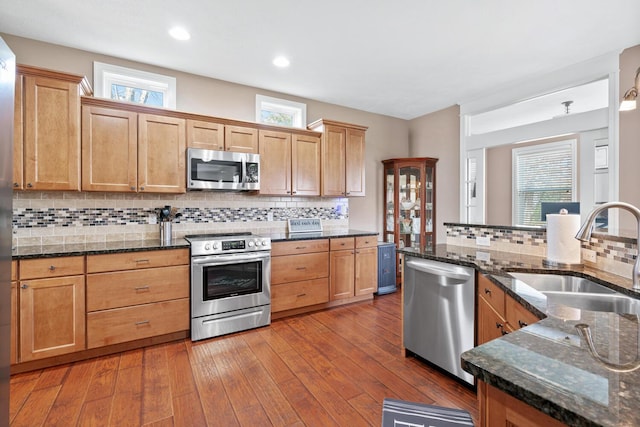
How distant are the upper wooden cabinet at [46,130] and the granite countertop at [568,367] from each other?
3.29m

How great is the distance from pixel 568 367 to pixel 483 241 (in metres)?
A: 2.09

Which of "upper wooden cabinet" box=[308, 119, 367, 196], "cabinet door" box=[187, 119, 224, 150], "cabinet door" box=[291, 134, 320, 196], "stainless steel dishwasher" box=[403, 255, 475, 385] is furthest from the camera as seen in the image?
"upper wooden cabinet" box=[308, 119, 367, 196]

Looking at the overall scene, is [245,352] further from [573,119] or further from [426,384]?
[573,119]

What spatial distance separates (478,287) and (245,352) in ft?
6.46

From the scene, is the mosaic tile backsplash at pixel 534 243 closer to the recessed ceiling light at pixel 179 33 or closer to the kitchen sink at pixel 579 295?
the kitchen sink at pixel 579 295

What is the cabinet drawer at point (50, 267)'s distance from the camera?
2.23 meters

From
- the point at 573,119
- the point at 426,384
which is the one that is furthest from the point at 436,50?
the point at 426,384

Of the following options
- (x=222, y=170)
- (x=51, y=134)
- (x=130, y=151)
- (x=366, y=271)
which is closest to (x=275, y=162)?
(x=222, y=170)

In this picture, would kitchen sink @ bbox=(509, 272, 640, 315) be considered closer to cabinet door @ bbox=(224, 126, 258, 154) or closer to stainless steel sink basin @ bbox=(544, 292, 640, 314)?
stainless steel sink basin @ bbox=(544, 292, 640, 314)

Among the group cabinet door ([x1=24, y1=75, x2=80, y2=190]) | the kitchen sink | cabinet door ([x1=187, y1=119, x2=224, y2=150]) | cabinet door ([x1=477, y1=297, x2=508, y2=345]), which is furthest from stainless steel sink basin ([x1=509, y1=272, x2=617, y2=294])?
cabinet door ([x1=24, y1=75, x2=80, y2=190])

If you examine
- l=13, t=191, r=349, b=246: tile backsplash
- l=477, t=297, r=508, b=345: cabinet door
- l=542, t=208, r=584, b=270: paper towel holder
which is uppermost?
l=13, t=191, r=349, b=246: tile backsplash

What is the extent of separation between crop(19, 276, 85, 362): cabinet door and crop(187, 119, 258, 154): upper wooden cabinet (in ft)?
5.52

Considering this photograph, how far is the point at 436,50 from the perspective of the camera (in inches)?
119

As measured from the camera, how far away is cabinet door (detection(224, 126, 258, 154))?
338 centimetres
